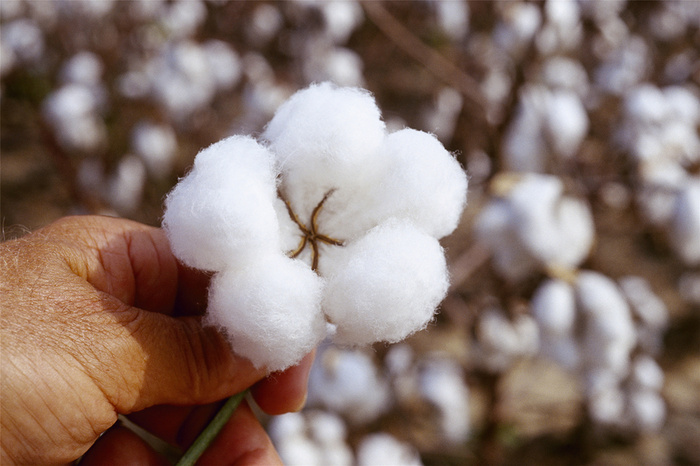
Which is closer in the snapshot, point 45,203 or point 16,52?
point 16,52

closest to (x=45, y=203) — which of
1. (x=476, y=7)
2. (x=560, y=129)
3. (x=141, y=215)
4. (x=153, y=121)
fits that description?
(x=141, y=215)

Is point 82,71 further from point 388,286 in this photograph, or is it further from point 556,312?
point 388,286

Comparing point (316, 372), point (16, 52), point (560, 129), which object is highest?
point (16, 52)

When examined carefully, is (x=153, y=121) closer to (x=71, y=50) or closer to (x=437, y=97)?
(x=71, y=50)

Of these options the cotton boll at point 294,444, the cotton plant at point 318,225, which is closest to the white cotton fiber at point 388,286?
the cotton plant at point 318,225

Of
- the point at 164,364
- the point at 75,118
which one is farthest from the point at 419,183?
the point at 75,118

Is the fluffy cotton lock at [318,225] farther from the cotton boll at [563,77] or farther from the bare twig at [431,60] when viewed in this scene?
the cotton boll at [563,77]
